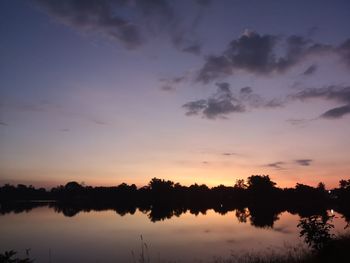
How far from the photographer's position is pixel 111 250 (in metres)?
38.1

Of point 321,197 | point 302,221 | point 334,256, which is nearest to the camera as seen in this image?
point 334,256

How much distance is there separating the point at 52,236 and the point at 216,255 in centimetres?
2616

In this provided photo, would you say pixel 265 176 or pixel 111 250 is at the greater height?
pixel 265 176

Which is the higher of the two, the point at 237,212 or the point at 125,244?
the point at 237,212

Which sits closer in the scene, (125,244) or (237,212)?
(125,244)

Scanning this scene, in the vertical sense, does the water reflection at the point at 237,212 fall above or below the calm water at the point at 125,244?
above

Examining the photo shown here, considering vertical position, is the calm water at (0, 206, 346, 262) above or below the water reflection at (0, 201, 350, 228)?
below

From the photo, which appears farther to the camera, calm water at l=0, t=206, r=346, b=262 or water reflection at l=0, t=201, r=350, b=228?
water reflection at l=0, t=201, r=350, b=228

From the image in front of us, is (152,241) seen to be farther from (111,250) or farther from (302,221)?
(302,221)

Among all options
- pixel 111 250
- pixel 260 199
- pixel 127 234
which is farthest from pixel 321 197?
pixel 111 250

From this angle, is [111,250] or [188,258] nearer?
[188,258]

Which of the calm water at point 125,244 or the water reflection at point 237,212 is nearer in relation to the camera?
the calm water at point 125,244

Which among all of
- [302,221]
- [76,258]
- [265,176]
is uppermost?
[265,176]

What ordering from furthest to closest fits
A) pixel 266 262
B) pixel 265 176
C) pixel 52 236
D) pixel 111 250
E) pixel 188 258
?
pixel 265 176
pixel 52 236
pixel 111 250
pixel 188 258
pixel 266 262
